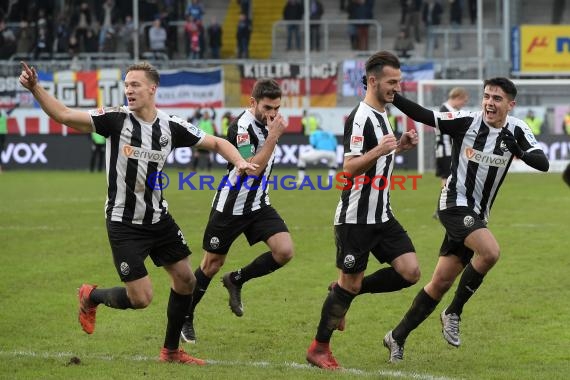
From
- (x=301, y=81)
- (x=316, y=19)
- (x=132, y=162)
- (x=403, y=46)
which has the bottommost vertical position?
(x=132, y=162)

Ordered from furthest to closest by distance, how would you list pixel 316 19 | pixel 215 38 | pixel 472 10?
pixel 316 19
pixel 472 10
pixel 215 38

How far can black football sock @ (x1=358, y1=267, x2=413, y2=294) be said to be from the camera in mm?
8555

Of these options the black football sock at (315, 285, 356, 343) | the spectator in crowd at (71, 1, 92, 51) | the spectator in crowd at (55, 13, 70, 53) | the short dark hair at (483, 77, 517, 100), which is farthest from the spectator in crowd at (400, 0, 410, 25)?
the black football sock at (315, 285, 356, 343)

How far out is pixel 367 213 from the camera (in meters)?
8.23

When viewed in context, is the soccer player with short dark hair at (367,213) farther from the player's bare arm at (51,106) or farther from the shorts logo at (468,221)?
the player's bare arm at (51,106)

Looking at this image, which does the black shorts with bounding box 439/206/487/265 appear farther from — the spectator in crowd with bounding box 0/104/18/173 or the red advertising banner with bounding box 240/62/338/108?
the spectator in crowd with bounding box 0/104/18/173

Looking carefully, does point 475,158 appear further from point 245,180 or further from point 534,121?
point 534,121

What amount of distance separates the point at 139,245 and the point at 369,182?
5.78 ft

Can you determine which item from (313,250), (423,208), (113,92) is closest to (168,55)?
(113,92)

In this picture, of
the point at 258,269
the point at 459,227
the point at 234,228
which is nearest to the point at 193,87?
the point at 258,269

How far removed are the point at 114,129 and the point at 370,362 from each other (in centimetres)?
259

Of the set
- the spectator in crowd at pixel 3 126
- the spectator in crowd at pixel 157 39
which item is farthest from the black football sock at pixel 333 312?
the spectator in crowd at pixel 157 39

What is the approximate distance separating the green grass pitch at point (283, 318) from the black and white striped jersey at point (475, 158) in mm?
1213

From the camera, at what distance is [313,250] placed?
49.3ft
